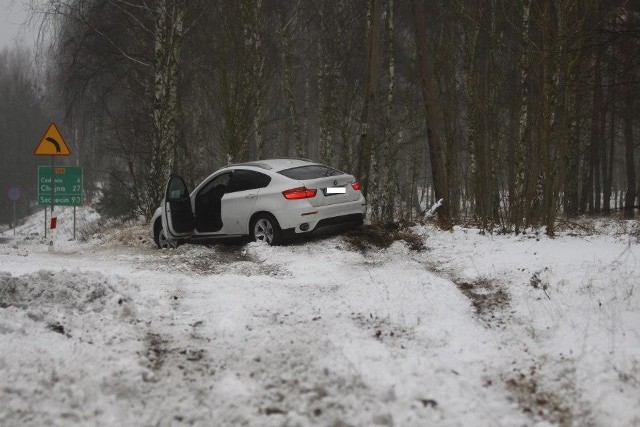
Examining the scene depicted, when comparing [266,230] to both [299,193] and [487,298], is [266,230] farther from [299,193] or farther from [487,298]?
[487,298]

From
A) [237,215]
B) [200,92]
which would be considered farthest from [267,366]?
[200,92]

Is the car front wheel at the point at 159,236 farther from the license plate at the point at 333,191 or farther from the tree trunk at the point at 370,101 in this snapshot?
the tree trunk at the point at 370,101

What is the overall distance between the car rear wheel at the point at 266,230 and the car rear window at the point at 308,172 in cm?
85

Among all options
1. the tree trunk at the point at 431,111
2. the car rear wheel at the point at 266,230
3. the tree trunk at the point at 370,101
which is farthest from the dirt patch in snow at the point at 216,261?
the tree trunk at the point at 431,111

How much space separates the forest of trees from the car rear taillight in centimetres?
311

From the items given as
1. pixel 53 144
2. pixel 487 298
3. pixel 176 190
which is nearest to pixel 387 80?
pixel 176 190

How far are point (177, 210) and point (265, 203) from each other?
1937 millimetres

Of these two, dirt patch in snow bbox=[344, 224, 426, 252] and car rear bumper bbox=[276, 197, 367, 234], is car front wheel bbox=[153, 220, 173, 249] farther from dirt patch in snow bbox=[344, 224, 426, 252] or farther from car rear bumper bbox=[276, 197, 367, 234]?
dirt patch in snow bbox=[344, 224, 426, 252]

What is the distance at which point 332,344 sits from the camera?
474 cm

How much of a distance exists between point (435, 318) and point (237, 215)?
583 centimetres

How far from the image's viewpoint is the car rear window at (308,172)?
1023 cm

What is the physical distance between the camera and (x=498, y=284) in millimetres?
6953

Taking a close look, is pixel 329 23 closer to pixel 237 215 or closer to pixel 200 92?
pixel 200 92

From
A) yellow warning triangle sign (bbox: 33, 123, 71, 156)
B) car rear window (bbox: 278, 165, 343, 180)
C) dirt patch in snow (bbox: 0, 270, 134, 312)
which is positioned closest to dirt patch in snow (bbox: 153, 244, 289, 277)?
car rear window (bbox: 278, 165, 343, 180)
